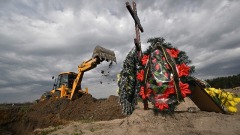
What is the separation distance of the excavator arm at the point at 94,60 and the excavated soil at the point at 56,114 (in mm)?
1086

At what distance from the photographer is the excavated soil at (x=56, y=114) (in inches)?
551

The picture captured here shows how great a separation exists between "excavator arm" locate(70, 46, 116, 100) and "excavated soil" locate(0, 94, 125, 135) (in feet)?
3.56

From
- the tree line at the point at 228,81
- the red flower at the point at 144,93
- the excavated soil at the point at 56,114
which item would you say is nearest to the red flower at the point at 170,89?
the red flower at the point at 144,93

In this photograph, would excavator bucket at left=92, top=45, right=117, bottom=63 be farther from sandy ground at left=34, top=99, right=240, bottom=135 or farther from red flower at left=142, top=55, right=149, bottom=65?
sandy ground at left=34, top=99, right=240, bottom=135

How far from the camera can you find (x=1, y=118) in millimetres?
15141

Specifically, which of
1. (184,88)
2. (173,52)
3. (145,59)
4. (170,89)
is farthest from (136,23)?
(184,88)

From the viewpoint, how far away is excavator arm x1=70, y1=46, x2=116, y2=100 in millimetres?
13711

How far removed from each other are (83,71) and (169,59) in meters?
11.9

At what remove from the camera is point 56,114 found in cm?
1627

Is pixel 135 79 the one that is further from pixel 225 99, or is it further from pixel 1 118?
pixel 1 118

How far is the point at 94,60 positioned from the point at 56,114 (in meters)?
4.71

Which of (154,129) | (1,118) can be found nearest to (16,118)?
(1,118)

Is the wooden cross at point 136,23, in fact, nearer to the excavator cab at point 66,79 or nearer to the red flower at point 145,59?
the red flower at point 145,59

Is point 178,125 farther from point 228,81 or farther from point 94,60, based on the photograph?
point 228,81
